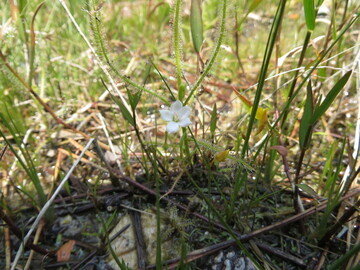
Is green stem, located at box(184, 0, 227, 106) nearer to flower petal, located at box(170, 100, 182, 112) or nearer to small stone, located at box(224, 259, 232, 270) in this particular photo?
flower petal, located at box(170, 100, 182, 112)

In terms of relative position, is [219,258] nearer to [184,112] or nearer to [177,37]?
[184,112]

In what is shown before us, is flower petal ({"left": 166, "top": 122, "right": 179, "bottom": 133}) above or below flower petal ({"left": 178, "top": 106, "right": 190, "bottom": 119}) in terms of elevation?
below

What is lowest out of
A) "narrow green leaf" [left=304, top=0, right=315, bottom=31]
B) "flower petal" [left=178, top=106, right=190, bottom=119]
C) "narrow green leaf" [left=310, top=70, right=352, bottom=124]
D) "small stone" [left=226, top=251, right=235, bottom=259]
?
"small stone" [left=226, top=251, right=235, bottom=259]

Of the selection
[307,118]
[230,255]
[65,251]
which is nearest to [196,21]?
[307,118]

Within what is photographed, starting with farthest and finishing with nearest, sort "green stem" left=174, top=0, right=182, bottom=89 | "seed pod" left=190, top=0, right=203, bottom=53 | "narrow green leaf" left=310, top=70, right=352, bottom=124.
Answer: "seed pod" left=190, top=0, right=203, bottom=53 → "green stem" left=174, top=0, right=182, bottom=89 → "narrow green leaf" left=310, top=70, right=352, bottom=124

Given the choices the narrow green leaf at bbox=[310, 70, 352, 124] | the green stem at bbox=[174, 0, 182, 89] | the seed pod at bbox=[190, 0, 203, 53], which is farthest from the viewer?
A: the seed pod at bbox=[190, 0, 203, 53]

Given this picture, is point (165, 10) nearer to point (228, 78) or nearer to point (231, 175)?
point (228, 78)

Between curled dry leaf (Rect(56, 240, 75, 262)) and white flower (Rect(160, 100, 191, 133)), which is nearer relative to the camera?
→ white flower (Rect(160, 100, 191, 133))

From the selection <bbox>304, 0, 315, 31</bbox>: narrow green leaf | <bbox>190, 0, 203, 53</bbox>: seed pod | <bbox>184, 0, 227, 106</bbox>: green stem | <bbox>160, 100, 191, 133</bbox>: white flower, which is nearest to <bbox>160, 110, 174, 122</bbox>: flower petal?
<bbox>160, 100, 191, 133</bbox>: white flower

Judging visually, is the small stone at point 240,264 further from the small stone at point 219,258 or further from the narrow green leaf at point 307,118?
the narrow green leaf at point 307,118
